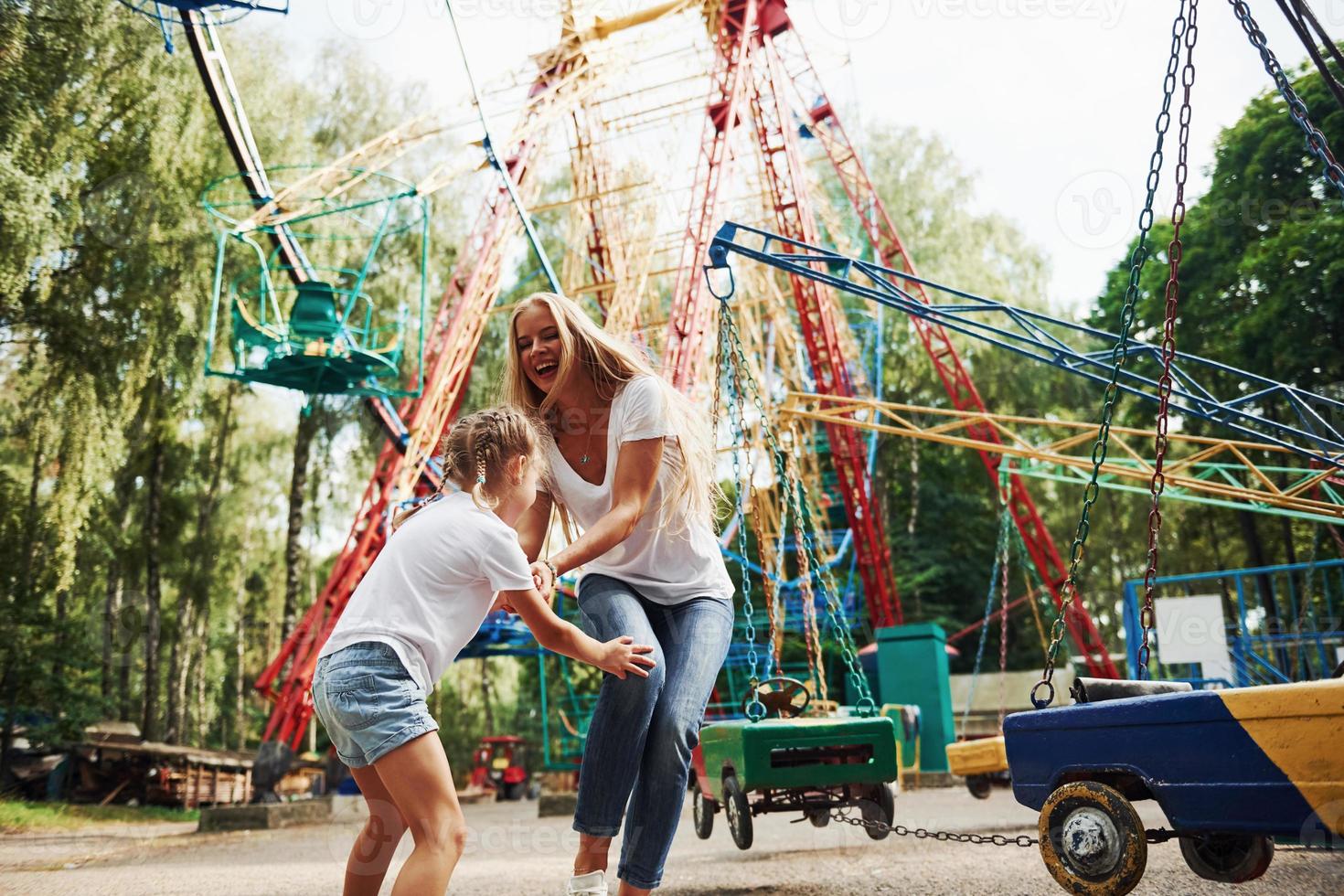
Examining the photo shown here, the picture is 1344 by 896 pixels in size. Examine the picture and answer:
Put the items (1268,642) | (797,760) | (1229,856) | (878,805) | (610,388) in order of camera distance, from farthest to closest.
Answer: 1. (1268,642)
2. (878,805)
3. (797,760)
4. (1229,856)
5. (610,388)

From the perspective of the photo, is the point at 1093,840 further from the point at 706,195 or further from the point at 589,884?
the point at 706,195

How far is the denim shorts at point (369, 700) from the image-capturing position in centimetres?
208

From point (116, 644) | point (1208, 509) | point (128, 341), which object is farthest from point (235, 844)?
point (1208, 509)

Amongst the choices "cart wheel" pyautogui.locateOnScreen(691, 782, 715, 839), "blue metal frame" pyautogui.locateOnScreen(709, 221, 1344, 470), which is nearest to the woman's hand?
"cart wheel" pyautogui.locateOnScreen(691, 782, 715, 839)

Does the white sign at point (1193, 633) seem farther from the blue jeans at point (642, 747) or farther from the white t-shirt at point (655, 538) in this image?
the blue jeans at point (642, 747)

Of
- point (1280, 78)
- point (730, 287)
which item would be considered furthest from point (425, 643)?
point (730, 287)

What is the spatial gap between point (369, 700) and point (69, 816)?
A: 1190 cm

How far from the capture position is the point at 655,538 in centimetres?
260

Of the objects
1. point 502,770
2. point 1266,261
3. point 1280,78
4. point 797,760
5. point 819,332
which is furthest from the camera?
point 502,770

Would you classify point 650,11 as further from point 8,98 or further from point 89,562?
point 89,562

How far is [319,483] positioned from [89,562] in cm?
559

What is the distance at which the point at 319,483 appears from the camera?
22.6 metres

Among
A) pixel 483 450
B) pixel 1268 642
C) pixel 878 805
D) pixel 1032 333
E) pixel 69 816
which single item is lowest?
pixel 69 816

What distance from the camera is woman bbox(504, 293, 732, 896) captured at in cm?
237
